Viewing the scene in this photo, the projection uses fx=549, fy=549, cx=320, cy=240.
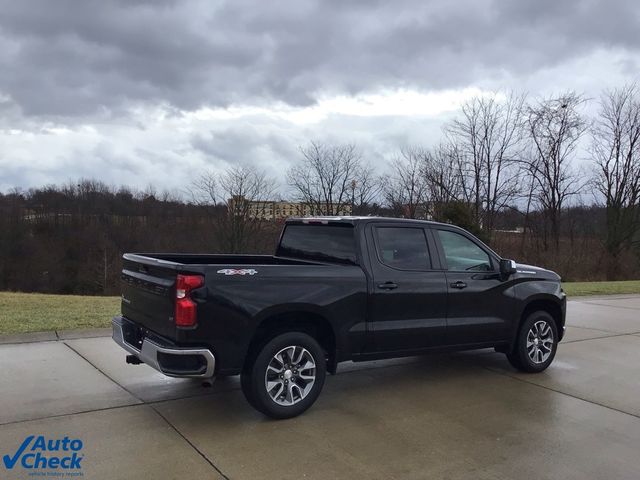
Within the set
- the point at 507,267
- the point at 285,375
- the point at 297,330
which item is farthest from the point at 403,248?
the point at 285,375

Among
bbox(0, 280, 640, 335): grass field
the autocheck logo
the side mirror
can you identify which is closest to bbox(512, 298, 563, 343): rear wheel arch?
the side mirror

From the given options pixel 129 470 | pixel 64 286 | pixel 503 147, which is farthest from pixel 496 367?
pixel 64 286

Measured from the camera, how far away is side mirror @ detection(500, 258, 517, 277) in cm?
634

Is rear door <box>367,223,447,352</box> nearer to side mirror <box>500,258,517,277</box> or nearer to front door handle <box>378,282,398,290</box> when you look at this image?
front door handle <box>378,282,398,290</box>

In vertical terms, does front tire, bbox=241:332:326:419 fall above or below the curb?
above

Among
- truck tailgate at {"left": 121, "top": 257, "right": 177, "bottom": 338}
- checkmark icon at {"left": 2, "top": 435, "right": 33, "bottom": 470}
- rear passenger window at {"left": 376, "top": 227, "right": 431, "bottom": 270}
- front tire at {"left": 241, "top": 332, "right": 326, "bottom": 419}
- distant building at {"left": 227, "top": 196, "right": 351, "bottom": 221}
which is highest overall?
distant building at {"left": 227, "top": 196, "right": 351, "bottom": 221}

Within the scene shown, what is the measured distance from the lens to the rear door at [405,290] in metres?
5.48

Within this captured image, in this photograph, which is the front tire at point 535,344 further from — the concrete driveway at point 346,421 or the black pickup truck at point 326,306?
the concrete driveway at point 346,421

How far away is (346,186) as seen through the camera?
1845 inches

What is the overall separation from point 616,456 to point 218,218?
147 ft

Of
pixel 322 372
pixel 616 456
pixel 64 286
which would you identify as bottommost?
pixel 64 286

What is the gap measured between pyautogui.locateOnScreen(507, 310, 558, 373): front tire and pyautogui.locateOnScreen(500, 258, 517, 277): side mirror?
733 mm

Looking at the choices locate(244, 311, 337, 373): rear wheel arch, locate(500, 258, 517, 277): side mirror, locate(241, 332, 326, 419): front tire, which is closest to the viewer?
locate(241, 332, 326, 419): front tire

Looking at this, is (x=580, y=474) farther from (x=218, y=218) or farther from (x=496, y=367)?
(x=218, y=218)
